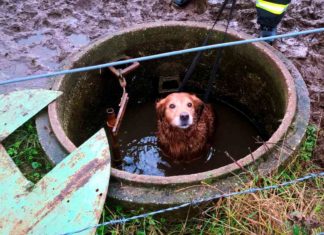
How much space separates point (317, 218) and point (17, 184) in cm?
224

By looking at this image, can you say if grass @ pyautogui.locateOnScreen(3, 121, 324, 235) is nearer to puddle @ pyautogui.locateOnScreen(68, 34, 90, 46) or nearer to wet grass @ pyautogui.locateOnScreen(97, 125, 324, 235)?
wet grass @ pyautogui.locateOnScreen(97, 125, 324, 235)

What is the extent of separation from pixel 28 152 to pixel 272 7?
2852mm

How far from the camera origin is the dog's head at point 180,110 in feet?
12.9

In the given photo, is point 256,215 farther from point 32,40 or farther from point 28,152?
point 32,40

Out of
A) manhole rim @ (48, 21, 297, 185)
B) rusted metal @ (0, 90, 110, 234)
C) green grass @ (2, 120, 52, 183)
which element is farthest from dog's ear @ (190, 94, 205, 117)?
green grass @ (2, 120, 52, 183)

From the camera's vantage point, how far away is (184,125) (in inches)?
157

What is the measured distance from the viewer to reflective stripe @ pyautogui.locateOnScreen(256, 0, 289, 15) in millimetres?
4208

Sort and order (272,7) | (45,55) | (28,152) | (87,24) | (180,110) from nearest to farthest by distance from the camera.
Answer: (28,152) < (180,110) < (272,7) < (45,55) < (87,24)

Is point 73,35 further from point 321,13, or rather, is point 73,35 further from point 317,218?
point 317,218

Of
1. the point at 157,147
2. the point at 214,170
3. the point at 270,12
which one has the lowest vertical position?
the point at 157,147

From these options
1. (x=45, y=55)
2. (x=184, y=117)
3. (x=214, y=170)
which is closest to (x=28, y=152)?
(x=184, y=117)

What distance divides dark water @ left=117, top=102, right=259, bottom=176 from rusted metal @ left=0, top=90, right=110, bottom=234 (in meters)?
1.50

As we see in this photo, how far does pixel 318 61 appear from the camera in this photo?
15.1ft

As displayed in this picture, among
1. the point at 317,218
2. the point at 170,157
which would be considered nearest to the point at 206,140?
the point at 170,157
